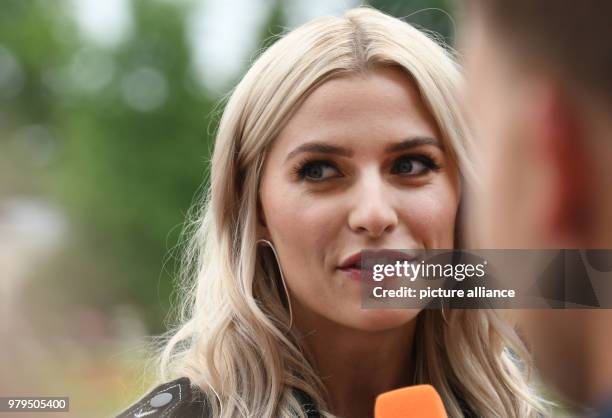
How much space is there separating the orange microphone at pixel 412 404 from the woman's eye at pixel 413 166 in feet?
1.18

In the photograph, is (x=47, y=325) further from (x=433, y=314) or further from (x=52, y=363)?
(x=433, y=314)

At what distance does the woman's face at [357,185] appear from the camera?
42.0 inches

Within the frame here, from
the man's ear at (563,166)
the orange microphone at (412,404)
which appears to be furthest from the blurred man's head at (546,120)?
the orange microphone at (412,404)

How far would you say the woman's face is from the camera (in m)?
1.07

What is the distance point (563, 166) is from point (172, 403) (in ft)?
2.56

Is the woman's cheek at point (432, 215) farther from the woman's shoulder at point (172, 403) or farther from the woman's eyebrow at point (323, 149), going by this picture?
the woman's shoulder at point (172, 403)

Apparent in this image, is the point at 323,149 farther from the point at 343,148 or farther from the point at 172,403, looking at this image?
the point at 172,403

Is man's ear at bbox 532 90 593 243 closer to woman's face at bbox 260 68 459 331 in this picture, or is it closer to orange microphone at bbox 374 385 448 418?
orange microphone at bbox 374 385 448 418

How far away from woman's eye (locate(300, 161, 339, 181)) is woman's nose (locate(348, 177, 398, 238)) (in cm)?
4

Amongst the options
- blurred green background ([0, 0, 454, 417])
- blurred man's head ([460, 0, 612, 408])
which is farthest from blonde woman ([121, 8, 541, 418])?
blurred green background ([0, 0, 454, 417])

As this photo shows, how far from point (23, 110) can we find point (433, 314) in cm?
862

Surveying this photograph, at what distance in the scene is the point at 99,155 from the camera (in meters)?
8.91

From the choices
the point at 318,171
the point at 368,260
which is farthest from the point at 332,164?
the point at 368,260

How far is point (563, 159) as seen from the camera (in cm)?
45
